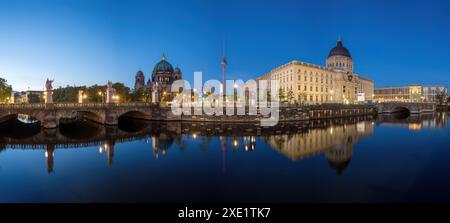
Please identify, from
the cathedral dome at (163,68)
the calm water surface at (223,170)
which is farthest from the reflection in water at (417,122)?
the cathedral dome at (163,68)

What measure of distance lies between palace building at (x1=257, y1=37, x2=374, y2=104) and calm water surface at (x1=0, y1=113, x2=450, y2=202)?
44824 mm

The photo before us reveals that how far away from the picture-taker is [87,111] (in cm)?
4734

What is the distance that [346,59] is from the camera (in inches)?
4505

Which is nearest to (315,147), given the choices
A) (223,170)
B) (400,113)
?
(223,170)

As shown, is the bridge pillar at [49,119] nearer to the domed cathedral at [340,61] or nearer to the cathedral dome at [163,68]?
the cathedral dome at [163,68]

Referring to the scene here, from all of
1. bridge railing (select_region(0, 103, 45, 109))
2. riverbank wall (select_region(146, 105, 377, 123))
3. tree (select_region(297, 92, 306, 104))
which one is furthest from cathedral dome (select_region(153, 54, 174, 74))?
bridge railing (select_region(0, 103, 45, 109))

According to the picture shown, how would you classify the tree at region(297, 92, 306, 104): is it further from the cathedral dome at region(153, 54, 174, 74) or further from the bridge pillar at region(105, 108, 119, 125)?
the cathedral dome at region(153, 54, 174, 74)

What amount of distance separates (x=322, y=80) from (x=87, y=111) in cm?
8177

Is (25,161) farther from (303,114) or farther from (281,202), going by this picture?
(303,114)

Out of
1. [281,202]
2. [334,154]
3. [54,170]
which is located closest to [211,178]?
[281,202]

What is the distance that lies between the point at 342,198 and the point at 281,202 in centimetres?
356

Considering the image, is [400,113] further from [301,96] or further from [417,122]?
[417,122]

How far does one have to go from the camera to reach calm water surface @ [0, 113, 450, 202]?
14391 millimetres

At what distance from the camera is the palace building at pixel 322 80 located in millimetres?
87000
